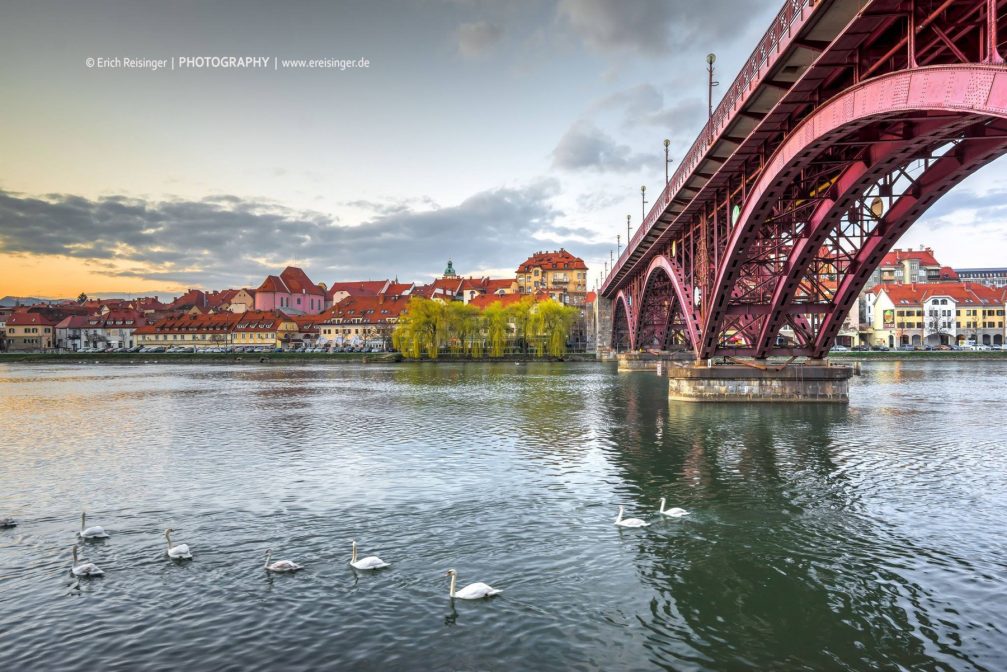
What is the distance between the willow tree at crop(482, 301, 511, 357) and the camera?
3733 inches

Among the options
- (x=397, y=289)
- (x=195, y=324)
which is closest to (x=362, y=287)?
(x=397, y=289)

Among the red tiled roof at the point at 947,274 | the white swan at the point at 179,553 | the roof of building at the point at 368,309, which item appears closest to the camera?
the white swan at the point at 179,553

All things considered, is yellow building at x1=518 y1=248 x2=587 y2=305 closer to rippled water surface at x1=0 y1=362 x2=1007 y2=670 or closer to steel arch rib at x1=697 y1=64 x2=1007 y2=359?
steel arch rib at x1=697 y1=64 x2=1007 y2=359

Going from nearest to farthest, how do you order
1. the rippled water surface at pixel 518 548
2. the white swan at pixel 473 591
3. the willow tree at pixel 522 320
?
the rippled water surface at pixel 518 548, the white swan at pixel 473 591, the willow tree at pixel 522 320

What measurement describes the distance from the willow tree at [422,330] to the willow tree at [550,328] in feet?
44.6

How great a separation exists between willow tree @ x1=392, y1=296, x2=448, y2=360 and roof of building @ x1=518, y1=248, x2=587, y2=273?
75.1 metres

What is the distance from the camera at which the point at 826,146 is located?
60.2 feet

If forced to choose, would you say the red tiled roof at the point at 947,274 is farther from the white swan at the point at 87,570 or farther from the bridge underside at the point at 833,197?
the white swan at the point at 87,570

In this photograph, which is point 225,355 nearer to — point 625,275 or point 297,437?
point 625,275

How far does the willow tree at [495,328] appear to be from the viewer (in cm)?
9481

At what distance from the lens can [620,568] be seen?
11.2 meters

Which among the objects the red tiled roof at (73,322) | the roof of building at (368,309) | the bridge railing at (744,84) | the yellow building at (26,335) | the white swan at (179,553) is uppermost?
the bridge railing at (744,84)

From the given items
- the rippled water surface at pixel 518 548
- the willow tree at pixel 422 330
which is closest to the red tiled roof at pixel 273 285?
the willow tree at pixel 422 330

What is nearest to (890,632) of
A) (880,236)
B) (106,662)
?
(106,662)
